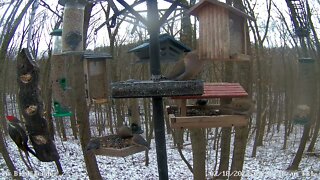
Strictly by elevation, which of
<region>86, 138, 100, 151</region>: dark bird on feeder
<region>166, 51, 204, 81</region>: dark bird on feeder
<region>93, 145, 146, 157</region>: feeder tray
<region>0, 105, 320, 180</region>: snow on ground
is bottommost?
<region>0, 105, 320, 180</region>: snow on ground

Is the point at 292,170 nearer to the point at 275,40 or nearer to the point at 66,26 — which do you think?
the point at 275,40

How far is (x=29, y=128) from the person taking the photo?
351 cm

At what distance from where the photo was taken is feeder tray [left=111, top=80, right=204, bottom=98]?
2385 mm

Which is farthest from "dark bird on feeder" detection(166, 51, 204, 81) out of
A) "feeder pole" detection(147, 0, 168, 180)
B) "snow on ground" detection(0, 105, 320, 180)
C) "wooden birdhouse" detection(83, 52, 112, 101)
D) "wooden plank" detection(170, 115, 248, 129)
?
"snow on ground" detection(0, 105, 320, 180)

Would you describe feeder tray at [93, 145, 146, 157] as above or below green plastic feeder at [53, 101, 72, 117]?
below

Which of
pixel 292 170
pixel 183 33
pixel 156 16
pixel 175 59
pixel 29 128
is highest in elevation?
pixel 183 33

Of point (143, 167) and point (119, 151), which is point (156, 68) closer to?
point (119, 151)

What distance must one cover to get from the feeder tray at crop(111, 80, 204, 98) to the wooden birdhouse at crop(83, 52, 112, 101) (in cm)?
149

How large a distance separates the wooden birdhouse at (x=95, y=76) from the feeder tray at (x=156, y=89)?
149cm

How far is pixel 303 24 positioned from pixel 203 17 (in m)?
2.26

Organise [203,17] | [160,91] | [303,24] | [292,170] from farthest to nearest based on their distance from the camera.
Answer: [292,170] < [303,24] < [203,17] < [160,91]

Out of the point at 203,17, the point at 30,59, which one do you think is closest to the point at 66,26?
the point at 30,59

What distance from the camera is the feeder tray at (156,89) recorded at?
238 centimetres

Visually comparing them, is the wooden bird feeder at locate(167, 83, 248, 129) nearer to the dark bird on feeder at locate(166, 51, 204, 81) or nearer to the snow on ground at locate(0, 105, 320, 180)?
the dark bird on feeder at locate(166, 51, 204, 81)
